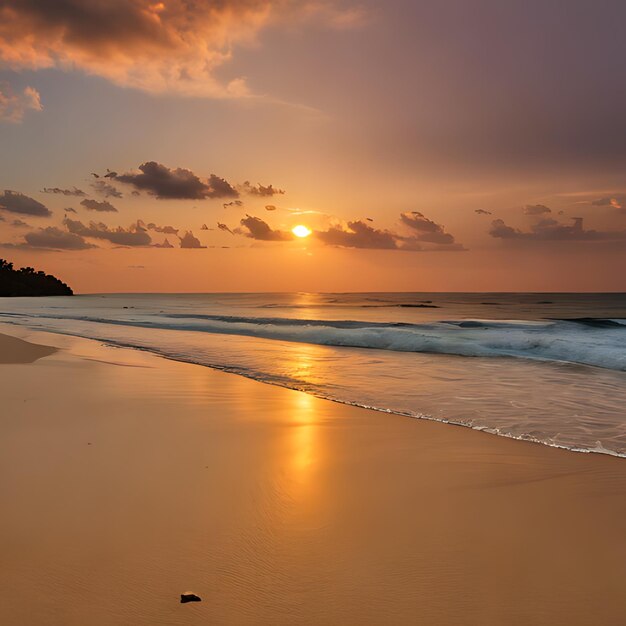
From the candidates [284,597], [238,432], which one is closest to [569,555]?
[284,597]

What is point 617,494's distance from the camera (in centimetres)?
403

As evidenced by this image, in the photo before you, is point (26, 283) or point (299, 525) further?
point (26, 283)

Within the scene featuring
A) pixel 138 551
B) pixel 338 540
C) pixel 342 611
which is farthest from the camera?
pixel 338 540

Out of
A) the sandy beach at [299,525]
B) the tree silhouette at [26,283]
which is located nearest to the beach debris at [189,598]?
the sandy beach at [299,525]

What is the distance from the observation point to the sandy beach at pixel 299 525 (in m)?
2.42

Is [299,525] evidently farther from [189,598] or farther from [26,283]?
[26,283]

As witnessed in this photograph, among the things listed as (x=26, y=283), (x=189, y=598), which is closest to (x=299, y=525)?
(x=189, y=598)

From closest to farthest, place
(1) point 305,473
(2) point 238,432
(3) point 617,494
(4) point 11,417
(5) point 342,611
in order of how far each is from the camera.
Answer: (5) point 342,611, (3) point 617,494, (1) point 305,473, (2) point 238,432, (4) point 11,417

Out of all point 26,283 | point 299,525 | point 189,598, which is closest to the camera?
point 189,598

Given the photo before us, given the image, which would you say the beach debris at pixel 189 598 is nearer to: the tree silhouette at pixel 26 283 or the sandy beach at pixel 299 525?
the sandy beach at pixel 299 525

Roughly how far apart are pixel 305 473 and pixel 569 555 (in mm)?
2101

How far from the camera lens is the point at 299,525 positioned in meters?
3.29

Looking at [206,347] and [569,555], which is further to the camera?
[206,347]

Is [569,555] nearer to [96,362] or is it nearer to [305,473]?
[305,473]
